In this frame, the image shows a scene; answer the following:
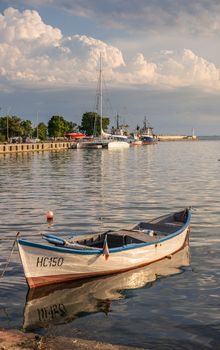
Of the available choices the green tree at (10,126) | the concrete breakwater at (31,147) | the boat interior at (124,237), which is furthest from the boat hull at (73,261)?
the green tree at (10,126)

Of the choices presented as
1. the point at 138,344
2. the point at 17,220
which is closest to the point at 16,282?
the point at 138,344

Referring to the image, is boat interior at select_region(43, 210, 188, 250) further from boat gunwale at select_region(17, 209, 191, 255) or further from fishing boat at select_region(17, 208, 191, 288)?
boat gunwale at select_region(17, 209, 191, 255)

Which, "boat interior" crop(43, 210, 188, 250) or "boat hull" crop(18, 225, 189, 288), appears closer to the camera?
"boat hull" crop(18, 225, 189, 288)

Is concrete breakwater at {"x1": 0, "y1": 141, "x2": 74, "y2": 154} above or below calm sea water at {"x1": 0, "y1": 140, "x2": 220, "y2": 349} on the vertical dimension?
above

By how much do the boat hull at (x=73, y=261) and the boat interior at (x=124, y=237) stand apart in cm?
73

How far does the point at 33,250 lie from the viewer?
1698cm

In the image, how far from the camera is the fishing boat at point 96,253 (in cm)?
1728

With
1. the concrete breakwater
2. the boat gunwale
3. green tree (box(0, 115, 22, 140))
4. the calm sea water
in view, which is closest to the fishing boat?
the boat gunwale

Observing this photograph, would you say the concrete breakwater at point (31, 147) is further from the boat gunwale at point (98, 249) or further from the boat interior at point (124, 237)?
the boat gunwale at point (98, 249)

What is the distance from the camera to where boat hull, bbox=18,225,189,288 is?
1712 cm

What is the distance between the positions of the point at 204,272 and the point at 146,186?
33331mm

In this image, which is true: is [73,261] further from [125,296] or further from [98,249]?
[125,296]

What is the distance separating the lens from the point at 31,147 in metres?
162

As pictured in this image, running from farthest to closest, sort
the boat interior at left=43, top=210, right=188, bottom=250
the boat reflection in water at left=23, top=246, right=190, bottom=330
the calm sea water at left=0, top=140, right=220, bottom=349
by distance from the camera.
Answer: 1. the boat interior at left=43, top=210, right=188, bottom=250
2. the boat reflection in water at left=23, top=246, right=190, bottom=330
3. the calm sea water at left=0, top=140, right=220, bottom=349
